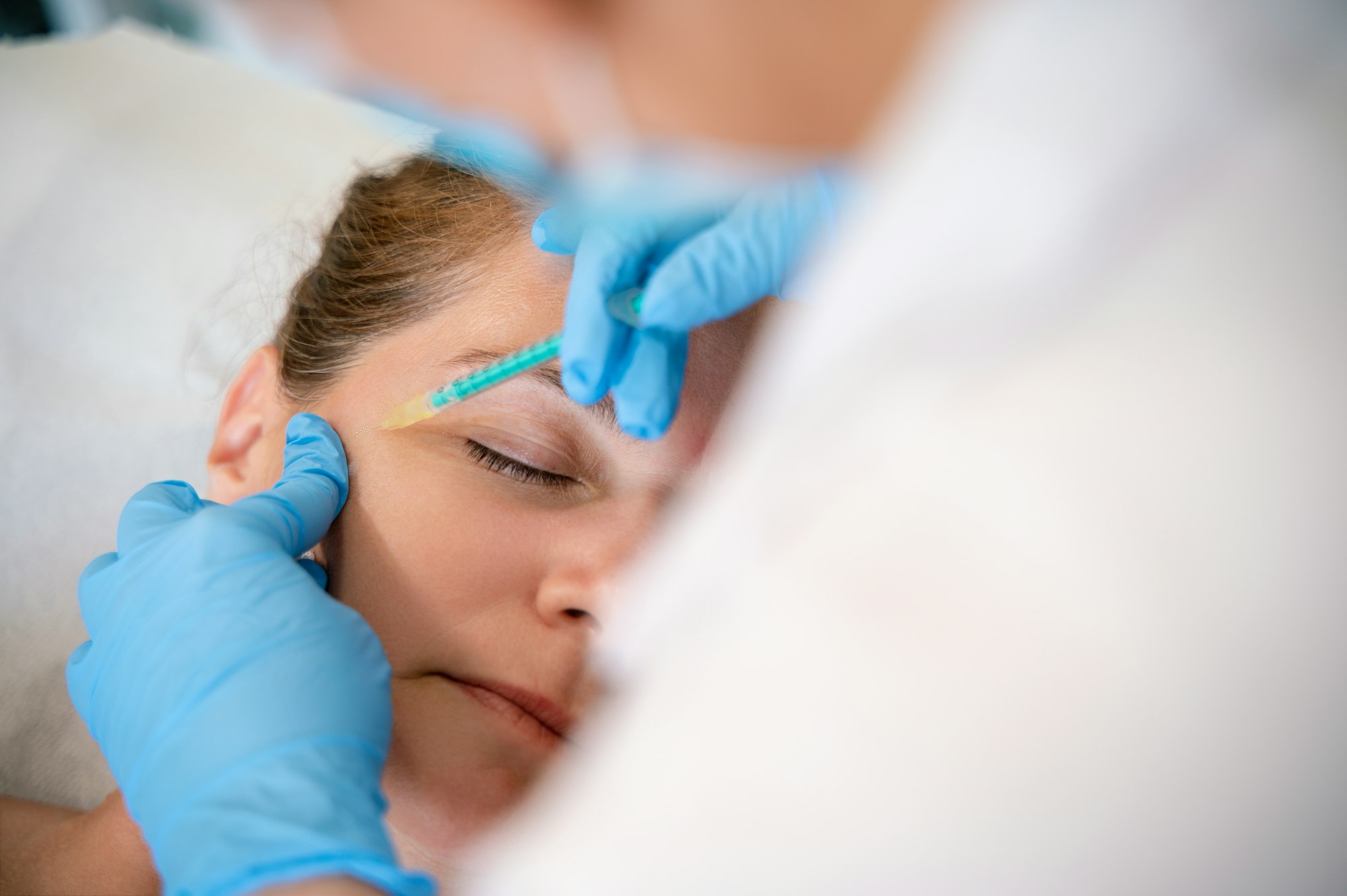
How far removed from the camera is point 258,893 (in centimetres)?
67

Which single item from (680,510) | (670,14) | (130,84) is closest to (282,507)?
(680,510)

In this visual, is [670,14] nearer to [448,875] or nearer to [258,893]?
[258,893]

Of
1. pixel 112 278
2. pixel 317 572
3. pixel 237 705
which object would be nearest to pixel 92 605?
pixel 317 572

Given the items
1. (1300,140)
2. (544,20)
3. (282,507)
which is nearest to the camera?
(1300,140)

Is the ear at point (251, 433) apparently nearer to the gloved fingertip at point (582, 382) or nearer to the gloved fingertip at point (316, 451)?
the gloved fingertip at point (316, 451)

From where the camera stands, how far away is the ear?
1316mm

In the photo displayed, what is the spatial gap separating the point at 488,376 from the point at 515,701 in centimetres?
37

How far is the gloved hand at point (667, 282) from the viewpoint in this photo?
94cm

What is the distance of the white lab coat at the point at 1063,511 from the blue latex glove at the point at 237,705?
32 centimetres

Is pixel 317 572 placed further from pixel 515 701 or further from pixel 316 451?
pixel 515 701

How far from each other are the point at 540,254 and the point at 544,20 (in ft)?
2.21

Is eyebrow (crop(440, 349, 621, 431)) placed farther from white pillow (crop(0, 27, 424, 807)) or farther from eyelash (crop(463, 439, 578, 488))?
white pillow (crop(0, 27, 424, 807))

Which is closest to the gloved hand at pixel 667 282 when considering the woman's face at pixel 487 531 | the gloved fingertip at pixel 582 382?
the gloved fingertip at pixel 582 382

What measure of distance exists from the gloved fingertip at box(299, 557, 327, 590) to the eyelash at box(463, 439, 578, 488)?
0.72 feet
